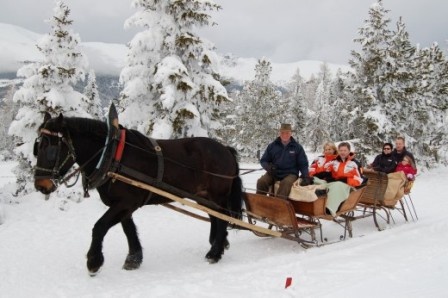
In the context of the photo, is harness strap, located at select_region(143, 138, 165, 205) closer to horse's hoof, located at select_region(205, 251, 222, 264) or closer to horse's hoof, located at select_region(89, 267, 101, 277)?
horse's hoof, located at select_region(89, 267, 101, 277)

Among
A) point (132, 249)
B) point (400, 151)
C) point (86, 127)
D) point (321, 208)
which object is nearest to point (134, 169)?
point (86, 127)

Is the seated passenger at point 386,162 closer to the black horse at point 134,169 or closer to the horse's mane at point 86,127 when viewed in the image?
the black horse at point 134,169

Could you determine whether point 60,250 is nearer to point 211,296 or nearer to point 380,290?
point 211,296

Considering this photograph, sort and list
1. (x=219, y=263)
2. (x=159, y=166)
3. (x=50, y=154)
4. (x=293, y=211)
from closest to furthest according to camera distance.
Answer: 1. (x=50, y=154)
2. (x=159, y=166)
3. (x=219, y=263)
4. (x=293, y=211)

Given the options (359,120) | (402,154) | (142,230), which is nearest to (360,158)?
(359,120)

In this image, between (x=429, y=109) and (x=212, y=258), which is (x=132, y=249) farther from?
(x=429, y=109)

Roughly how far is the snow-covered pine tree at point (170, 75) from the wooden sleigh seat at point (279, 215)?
17.0 ft

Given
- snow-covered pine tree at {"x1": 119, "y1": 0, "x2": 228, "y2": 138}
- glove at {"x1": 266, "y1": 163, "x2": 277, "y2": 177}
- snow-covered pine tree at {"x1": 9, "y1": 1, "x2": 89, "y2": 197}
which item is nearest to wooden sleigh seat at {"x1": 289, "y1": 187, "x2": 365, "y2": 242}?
glove at {"x1": 266, "y1": 163, "x2": 277, "y2": 177}

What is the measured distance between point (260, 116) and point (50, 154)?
3386 centimetres

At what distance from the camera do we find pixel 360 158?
72.9 ft

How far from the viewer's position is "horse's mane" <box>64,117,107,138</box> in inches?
215

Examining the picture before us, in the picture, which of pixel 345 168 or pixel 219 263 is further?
pixel 345 168

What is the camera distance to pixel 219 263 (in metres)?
6.34

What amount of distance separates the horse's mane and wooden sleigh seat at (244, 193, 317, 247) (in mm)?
3208
